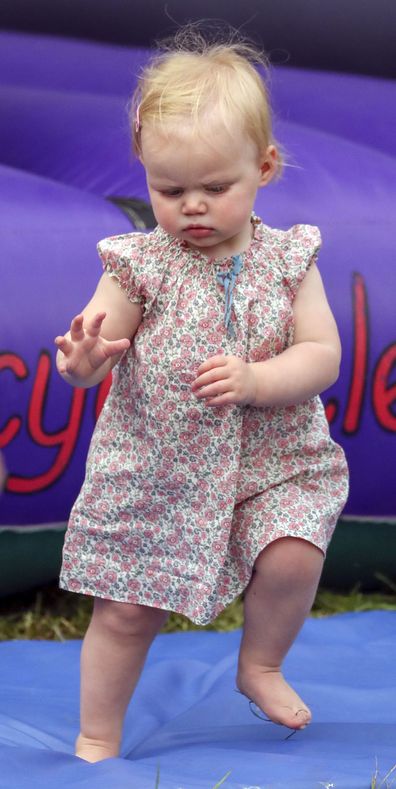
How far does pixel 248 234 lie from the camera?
1437mm

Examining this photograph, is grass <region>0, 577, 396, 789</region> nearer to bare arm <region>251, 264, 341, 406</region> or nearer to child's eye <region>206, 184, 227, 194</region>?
bare arm <region>251, 264, 341, 406</region>

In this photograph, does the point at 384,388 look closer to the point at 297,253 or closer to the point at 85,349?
the point at 297,253

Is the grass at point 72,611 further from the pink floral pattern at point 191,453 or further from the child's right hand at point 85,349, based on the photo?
the child's right hand at point 85,349

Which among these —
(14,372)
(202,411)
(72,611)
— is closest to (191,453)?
(202,411)

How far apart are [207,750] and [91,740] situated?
0.13m

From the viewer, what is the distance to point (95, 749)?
4.87 feet

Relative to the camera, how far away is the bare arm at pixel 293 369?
1.27 m

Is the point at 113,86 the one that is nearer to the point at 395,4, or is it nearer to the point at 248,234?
the point at 395,4

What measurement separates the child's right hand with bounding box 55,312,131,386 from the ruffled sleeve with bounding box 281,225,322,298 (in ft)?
0.71

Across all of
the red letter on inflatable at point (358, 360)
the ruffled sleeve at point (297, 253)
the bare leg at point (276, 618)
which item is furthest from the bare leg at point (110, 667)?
the red letter on inflatable at point (358, 360)

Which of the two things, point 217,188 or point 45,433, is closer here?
point 217,188

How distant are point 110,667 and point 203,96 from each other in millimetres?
622

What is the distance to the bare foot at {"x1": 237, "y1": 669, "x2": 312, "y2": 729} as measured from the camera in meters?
1.45

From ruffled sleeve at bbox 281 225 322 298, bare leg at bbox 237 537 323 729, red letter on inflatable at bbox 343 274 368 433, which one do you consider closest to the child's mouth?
ruffled sleeve at bbox 281 225 322 298
